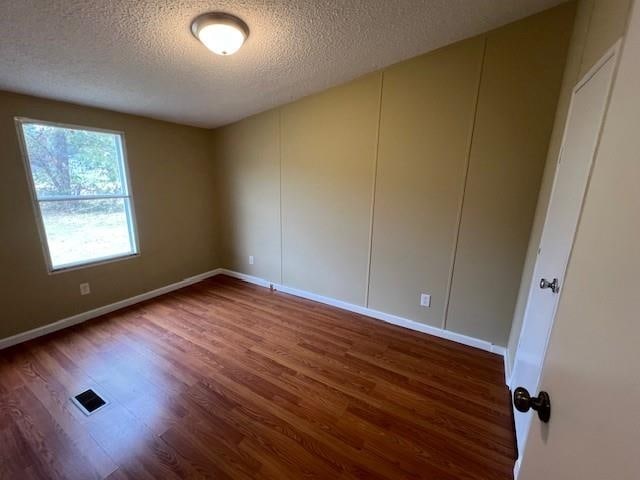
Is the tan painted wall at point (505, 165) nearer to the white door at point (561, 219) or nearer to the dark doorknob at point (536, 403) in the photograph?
the white door at point (561, 219)

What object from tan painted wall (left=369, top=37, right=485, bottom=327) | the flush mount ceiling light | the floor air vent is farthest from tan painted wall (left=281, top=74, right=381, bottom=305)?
the floor air vent

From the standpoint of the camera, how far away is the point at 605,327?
1.42ft

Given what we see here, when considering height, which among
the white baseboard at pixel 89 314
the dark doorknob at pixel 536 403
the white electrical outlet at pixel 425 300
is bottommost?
the white baseboard at pixel 89 314

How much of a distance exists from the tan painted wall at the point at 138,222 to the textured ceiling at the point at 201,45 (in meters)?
0.34

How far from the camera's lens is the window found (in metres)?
2.40

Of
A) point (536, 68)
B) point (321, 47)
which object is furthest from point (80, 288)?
point (536, 68)

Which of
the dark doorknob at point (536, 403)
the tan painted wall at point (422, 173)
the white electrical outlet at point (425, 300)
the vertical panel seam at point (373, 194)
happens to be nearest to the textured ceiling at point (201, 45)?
the tan painted wall at point (422, 173)

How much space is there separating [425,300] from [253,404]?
5.68 ft

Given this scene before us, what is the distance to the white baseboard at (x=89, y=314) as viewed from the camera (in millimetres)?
2400

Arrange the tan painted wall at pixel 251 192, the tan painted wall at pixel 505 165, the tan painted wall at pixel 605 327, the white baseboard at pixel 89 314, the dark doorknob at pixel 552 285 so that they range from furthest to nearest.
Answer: the tan painted wall at pixel 251 192 → the white baseboard at pixel 89 314 → the tan painted wall at pixel 505 165 → the dark doorknob at pixel 552 285 → the tan painted wall at pixel 605 327

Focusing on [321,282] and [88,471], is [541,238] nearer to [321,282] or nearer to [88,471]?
[321,282]

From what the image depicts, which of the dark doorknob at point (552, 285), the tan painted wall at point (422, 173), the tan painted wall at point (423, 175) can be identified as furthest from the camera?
the tan painted wall at point (422, 173)

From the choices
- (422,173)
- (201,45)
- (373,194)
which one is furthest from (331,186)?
(201,45)

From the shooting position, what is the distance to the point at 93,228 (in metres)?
2.82
